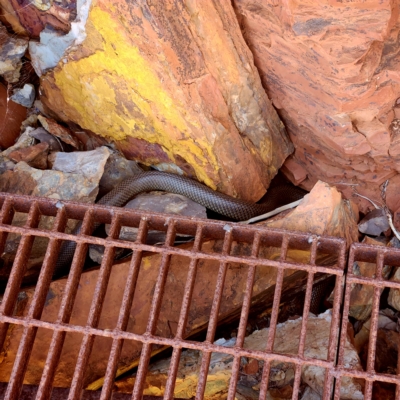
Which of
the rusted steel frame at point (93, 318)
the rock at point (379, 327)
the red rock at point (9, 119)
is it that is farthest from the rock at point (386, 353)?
the red rock at point (9, 119)

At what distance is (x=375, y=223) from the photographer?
3.21 meters

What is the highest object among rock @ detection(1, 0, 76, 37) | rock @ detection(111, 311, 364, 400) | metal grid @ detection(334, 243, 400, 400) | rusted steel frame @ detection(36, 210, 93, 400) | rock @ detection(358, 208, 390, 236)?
rock @ detection(1, 0, 76, 37)

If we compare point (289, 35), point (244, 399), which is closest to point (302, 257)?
point (244, 399)

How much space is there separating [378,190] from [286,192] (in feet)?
2.24

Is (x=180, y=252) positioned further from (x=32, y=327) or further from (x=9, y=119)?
(x=9, y=119)

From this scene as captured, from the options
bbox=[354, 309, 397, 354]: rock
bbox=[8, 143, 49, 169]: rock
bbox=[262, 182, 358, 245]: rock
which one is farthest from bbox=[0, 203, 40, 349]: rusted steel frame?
bbox=[354, 309, 397, 354]: rock

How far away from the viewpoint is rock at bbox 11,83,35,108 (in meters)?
3.26

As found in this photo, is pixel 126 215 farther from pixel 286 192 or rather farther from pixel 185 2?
pixel 286 192

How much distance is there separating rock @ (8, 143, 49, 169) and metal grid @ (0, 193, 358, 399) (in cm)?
80

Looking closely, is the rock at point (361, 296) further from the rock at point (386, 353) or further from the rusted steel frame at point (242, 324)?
the rusted steel frame at point (242, 324)

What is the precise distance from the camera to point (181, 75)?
255 cm

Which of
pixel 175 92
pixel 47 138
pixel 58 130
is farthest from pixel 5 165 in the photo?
pixel 175 92

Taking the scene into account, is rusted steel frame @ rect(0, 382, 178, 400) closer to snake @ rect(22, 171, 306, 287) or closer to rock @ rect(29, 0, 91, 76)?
snake @ rect(22, 171, 306, 287)

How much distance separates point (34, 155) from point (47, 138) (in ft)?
0.59
